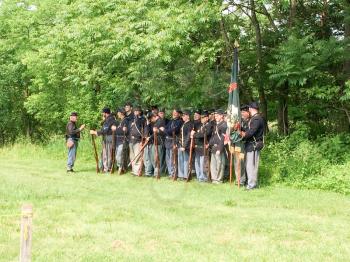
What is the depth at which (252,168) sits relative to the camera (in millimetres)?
12625

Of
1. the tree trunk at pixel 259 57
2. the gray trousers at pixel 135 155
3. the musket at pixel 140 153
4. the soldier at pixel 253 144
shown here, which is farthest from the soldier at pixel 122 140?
the soldier at pixel 253 144

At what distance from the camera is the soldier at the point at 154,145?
15.1 m

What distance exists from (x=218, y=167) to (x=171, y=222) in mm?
4916

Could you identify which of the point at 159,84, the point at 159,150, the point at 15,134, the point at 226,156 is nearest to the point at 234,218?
the point at 226,156

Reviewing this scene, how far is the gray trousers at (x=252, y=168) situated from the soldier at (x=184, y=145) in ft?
7.18

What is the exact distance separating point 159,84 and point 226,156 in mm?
3526

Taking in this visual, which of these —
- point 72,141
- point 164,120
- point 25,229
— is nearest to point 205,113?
point 164,120

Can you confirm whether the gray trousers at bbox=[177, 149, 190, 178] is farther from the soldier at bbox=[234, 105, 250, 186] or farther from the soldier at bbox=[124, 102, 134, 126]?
the soldier at bbox=[124, 102, 134, 126]

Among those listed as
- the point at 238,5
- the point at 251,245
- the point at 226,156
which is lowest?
the point at 251,245

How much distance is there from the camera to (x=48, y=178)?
1460cm

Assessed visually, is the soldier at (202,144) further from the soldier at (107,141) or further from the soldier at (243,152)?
the soldier at (107,141)

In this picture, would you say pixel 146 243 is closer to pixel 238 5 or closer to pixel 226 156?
pixel 226 156

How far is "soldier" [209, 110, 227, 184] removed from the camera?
13.6 meters

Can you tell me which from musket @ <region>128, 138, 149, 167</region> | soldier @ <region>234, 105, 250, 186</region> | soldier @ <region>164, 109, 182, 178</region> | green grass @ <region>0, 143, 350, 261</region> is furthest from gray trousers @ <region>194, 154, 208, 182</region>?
musket @ <region>128, 138, 149, 167</region>
